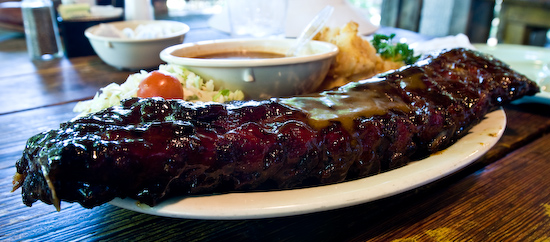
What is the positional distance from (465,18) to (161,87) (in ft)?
16.6

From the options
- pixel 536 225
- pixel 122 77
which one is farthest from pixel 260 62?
pixel 122 77

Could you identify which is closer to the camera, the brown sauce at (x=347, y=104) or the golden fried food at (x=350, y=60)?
the brown sauce at (x=347, y=104)

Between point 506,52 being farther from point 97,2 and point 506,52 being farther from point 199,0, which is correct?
point 199,0

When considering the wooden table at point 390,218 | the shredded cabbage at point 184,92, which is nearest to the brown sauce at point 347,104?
the wooden table at point 390,218

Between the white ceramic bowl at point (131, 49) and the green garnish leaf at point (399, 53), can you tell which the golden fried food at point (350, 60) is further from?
the white ceramic bowl at point (131, 49)

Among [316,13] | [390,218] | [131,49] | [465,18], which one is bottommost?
[390,218]

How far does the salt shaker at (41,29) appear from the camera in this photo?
339cm

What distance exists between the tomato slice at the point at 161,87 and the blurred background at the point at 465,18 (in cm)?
305

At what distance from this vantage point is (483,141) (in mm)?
1387

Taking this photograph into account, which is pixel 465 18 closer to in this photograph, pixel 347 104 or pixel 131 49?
pixel 131 49

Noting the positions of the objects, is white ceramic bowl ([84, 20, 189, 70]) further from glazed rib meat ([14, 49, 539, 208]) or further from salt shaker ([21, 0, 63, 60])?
glazed rib meat ([14, 49, 539, 208])

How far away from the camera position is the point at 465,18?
17.7ft

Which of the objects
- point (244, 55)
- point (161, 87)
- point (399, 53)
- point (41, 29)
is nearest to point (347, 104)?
point (161, 87)

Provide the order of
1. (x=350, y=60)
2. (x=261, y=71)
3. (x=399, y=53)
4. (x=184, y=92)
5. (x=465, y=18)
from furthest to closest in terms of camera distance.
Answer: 1. (x=465, y=18)
2. (x=399, y=53)
3. (x=350, y=60)
4. (x=184, y=92)
5. (x=261, y=71)
